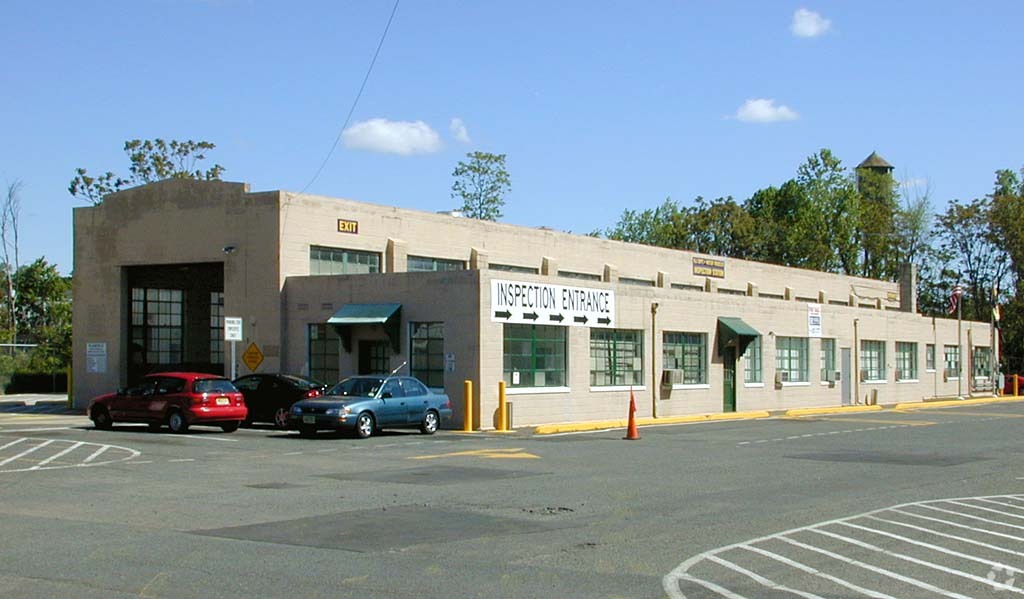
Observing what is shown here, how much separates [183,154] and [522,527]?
74.1 metres

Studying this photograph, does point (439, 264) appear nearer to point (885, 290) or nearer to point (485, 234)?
point (485, 234)

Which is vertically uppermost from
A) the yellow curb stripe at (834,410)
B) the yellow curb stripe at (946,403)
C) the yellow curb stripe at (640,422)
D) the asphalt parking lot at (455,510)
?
the asphalt parking lot at (455,510)

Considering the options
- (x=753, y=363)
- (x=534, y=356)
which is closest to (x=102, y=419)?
(x=534, y=356)

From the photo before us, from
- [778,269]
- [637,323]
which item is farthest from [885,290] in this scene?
[637,323]

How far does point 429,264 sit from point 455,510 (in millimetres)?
25942

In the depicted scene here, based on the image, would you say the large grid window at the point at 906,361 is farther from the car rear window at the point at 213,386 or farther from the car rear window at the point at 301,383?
the car rear window at the point at 213,386

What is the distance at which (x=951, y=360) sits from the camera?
62.3 m

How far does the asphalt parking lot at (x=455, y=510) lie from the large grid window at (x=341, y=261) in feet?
33.2

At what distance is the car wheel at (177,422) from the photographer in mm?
27616

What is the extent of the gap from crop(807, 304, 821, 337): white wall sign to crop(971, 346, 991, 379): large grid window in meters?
20.8

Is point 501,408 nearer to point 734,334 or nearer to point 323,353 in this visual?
point 323,353

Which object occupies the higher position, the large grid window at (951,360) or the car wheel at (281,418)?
the large grid window at (951,360)

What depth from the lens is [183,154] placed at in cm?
8188

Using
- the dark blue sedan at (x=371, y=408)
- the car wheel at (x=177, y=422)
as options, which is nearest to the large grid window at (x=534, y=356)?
the dark blue sedan at (x=371, y=408)
